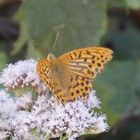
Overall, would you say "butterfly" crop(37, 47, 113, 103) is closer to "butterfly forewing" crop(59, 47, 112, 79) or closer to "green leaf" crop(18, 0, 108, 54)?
"butterfly forewing" crop(59, 47, 112, 79)

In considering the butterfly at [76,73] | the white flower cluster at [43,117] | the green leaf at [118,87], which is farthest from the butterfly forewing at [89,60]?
the green leaf at [118,87]

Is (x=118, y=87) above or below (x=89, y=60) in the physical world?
above

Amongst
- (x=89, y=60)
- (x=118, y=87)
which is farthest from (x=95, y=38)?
(x=118, y=87)

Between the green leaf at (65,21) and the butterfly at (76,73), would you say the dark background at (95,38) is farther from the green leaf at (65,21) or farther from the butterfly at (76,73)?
the butterfly at (76,73)

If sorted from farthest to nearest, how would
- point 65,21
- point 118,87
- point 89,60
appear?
point 118,87, point 65,21, point 89,60

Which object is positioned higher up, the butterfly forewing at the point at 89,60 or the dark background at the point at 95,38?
the dark background at the point at 95,38

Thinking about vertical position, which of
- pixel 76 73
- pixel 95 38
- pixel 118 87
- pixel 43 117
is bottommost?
pixel 43 117

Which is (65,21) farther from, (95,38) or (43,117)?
(43,117)
